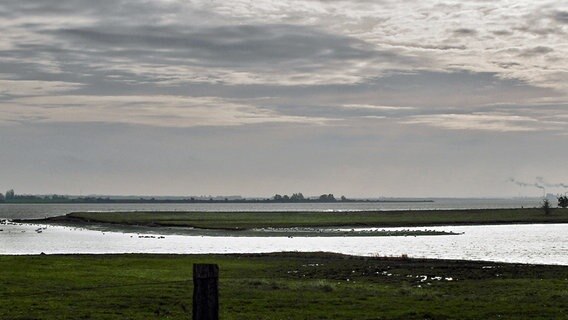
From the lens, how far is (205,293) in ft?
42.1

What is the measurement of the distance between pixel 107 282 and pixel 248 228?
371 feet

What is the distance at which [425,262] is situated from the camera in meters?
61.3

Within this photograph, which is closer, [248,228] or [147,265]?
[147,265]

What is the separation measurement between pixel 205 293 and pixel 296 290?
26.2 m

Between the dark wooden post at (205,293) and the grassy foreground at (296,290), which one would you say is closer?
the dark wooden post at (205,293)

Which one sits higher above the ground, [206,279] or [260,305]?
[206,279]

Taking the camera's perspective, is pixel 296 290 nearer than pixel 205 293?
No

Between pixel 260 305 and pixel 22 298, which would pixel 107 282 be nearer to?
pixel 22 298

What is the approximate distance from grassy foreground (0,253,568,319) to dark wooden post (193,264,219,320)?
16043 mm

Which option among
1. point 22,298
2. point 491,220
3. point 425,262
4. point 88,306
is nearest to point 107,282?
point 22,298

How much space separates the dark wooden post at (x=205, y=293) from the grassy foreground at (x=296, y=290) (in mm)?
16043

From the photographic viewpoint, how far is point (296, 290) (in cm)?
3856

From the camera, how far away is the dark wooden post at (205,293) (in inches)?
502

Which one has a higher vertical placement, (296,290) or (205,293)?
(205,293)
